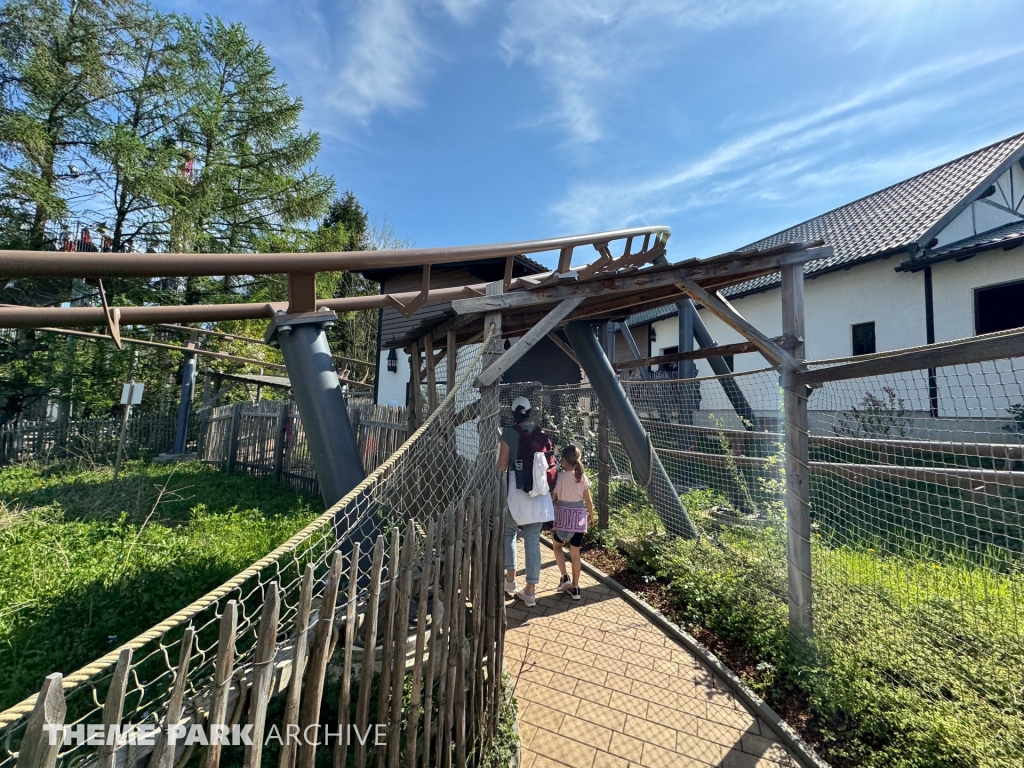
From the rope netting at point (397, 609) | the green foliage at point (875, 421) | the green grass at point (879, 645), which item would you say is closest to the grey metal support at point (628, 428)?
the green grass at point (879, 645)

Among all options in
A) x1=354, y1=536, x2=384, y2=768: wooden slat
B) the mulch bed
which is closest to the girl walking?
the mulch bed

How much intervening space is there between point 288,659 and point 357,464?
1.88 metres

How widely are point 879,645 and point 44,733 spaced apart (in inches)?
149

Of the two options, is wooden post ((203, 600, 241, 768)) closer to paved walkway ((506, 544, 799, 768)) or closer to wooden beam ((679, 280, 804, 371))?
paved walkway ((506, 544, 799, 768))

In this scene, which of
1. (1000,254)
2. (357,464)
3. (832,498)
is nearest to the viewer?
(357,464)

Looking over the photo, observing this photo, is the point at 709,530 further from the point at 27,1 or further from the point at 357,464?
the point at 27,1

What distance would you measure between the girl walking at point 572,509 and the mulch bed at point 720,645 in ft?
1.88

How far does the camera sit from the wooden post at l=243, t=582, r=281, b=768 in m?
1.18

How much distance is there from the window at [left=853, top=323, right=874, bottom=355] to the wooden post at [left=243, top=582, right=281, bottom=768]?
13.1 metres

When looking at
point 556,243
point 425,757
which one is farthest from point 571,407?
point 425,757

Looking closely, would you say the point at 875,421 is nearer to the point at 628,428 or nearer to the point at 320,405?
the point at 628,428

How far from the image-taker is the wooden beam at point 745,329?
10.9ft

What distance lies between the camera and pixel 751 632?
334 centimetres

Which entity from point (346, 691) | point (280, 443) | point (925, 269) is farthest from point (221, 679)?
point (925, 269)
